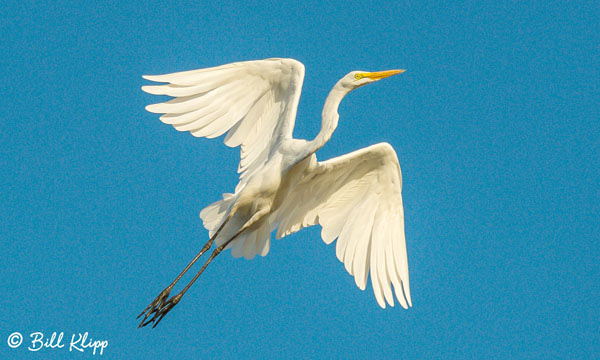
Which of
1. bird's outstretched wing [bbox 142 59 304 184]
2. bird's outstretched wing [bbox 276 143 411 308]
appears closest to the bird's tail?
bird's outstretched wing [bbox 142 59 304 184]

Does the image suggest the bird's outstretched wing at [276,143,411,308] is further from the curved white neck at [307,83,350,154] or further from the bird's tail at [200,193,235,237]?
the curved white neck at [307,83,350,154]

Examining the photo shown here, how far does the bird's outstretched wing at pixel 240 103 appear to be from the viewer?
13602 millimetres

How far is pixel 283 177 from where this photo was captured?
528 inches

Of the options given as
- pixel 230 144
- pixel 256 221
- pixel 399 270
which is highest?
pixel 230 144

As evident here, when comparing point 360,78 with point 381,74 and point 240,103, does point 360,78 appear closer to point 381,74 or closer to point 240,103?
point 381,74

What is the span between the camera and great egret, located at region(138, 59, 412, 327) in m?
13.5

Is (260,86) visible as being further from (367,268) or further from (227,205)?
(367,268)

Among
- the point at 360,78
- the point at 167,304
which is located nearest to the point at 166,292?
the point at 167,304

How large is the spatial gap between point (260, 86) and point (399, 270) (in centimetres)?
276

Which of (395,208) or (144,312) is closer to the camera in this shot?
(144,312)

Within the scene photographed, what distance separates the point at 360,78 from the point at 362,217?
1.72 m

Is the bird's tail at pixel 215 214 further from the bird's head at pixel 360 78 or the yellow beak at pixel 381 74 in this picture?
the yellow beak at pixel 381 74

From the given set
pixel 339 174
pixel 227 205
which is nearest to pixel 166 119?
pixel 227 205

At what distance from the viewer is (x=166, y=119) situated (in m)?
13.6
